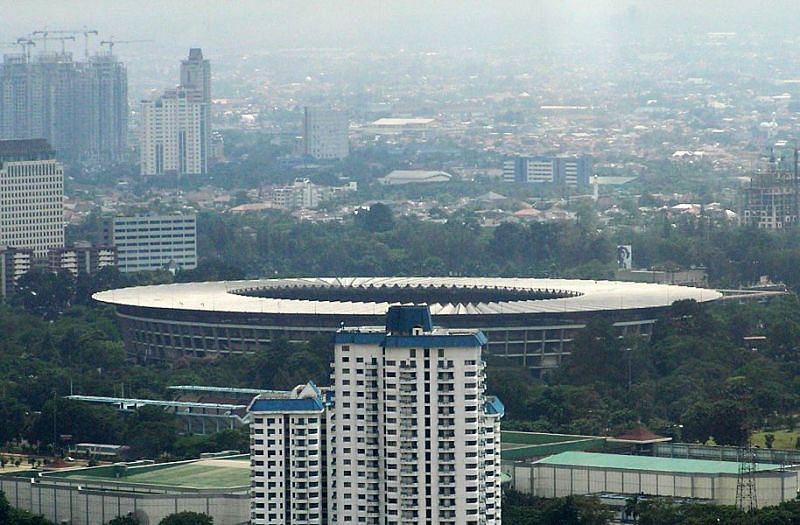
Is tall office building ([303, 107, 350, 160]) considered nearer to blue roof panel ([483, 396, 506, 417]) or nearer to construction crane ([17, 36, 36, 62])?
construction crane ([17, 36, 36, 62])

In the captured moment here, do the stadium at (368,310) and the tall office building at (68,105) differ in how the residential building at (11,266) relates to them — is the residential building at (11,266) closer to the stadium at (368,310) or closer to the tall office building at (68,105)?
the stadium at (368,310)

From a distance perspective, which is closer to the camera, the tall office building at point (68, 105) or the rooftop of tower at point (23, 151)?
the rooftop of tower at point (23, 151)

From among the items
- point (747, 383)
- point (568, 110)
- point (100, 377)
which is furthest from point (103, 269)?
point (568, 110)

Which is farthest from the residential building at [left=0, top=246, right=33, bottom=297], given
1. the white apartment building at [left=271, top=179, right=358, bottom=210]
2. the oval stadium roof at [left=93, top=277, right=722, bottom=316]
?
the white apartment building at [left=271, top=179, right=358, bottom=210]

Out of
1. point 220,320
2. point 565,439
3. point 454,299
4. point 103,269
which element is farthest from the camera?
point 103,269

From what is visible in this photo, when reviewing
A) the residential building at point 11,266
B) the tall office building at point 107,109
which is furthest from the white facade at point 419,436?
the tall office building at point 107,109

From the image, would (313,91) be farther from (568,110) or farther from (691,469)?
(691,469)
